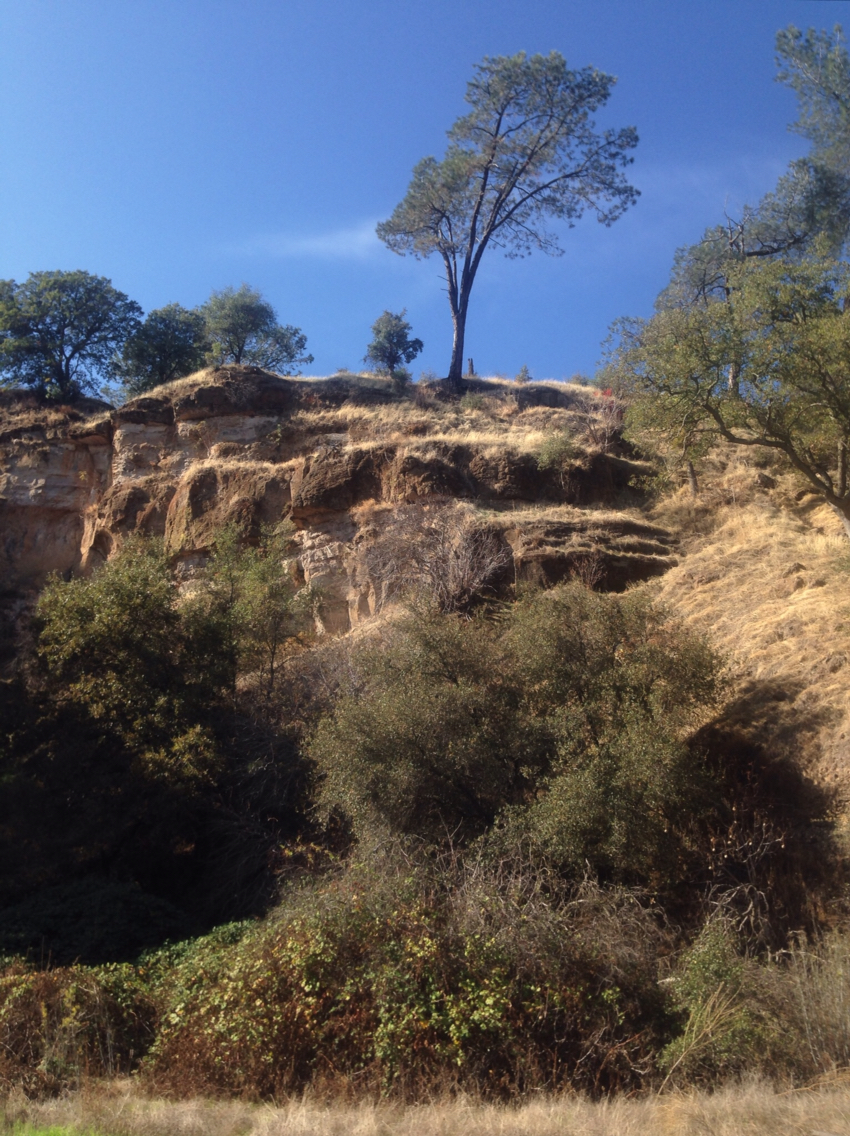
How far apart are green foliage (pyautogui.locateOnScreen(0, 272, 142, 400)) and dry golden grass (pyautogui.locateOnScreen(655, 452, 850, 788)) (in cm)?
2295

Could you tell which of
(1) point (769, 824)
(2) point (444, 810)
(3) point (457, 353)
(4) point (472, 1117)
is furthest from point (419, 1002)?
(3) point (457, 353)

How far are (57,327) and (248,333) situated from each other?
8165 millimetres

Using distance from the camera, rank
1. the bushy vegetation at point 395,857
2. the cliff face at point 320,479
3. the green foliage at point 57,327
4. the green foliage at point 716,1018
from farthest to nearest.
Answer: the green foliage at point 57,327
the cliff face at point 320,479
the bushy vegetation at point 395,857
the green foliage at point 716,1018

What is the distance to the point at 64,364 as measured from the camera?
33156mm

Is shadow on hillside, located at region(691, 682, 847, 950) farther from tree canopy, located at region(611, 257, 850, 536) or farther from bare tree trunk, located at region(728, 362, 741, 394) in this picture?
bare tree trunk, located at region(728, 362, 741, 394)

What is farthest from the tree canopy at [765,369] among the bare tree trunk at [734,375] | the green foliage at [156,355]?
the green foliage at [156,355]

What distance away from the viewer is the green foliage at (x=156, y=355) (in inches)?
1344

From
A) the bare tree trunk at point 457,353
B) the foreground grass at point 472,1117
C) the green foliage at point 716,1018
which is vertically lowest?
the foreground grass at point 472,1117

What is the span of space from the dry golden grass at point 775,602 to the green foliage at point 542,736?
4.80 feet

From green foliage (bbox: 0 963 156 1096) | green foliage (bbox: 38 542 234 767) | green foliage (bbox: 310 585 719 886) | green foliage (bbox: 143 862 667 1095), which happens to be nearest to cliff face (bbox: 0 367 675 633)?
green foliage (bbox: 38 542 234 767)

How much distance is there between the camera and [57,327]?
32906mm

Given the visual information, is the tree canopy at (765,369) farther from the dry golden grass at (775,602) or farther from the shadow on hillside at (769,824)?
the shadow on hillside at (769,824)

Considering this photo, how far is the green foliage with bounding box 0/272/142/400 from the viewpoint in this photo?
3216cm

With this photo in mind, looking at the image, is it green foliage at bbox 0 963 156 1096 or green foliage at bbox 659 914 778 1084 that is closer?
green foliage at bbox 659 914 778 1084
